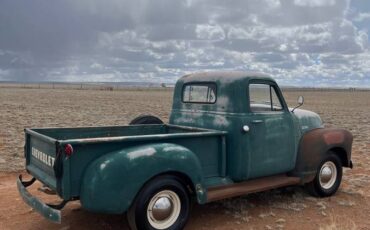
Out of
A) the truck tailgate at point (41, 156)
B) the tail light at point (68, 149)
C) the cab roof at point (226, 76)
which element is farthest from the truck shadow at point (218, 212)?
the cab roof at point (226, 76)

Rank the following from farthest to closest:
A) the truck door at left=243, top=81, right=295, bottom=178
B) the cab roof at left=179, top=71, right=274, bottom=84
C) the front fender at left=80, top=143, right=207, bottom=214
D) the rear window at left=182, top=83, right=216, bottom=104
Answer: the rear window at left=182, top=83, right=216, bottom=104 → the cab roof at left=179, top=71, right=274, bottom=84 → the truck door at left=243, top=81, right=295, bottom=178 → the front fender at left=80, top=143, right=207, bottom=214

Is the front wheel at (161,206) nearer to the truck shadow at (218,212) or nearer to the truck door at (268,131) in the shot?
the truck shadow at (218,212)

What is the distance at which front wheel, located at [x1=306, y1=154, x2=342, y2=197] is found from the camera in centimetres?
690

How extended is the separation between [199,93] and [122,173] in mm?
2336

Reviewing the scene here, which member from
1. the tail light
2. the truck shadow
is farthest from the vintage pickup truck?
the truck shadow

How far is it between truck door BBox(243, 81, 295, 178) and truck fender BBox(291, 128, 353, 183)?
0.57 ft

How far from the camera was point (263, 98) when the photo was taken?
638 cm

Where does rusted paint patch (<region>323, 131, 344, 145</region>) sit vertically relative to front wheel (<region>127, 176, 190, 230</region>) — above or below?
above

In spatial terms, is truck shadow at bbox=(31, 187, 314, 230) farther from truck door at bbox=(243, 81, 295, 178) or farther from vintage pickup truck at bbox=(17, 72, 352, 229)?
truck door at bbox=(243, 81, 295, 178)

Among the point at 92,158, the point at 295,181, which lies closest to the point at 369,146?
the point at 295,181

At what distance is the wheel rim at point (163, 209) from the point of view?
493cm

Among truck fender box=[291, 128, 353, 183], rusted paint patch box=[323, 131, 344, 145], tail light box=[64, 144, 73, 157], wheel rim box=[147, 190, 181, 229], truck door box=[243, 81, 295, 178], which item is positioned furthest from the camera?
rusted paint patch box=[323, 131, 344, 145]

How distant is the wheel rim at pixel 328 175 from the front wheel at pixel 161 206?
2746 millimetres

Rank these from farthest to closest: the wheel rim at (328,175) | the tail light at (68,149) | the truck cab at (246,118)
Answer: the wheel rim at (328,175), the truck cab at (246,118), the tail light at (68,149)
